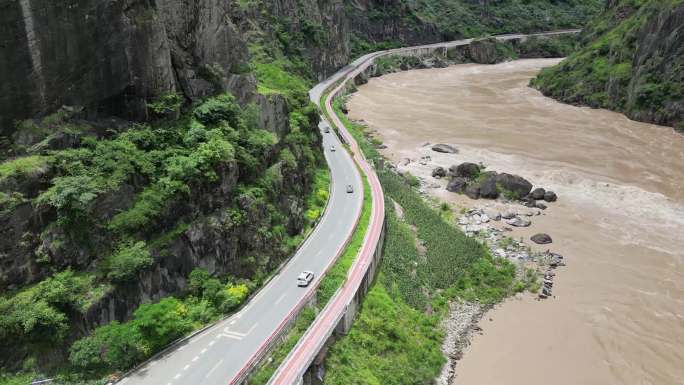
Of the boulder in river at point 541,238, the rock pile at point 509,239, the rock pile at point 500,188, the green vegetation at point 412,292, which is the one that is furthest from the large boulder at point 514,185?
the boulder in river at point 541,238

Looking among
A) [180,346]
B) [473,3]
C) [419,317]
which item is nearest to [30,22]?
[180,346]

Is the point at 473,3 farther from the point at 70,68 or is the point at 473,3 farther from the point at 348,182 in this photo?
the point at 70,68

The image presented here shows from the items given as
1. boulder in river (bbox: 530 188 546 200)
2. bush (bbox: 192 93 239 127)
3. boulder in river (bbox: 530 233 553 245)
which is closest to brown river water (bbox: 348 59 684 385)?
boulder in river (bbox: 530 233 553 245)

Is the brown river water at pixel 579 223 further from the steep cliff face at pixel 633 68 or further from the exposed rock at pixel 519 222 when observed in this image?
the steep cliff face at pixel 633 68

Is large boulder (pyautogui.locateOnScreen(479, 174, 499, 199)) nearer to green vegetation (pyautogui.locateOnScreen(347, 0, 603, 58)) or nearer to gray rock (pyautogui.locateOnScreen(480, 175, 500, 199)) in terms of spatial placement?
gray rock (pyautogui.locateOnScreen(480, 175, 500, 199))

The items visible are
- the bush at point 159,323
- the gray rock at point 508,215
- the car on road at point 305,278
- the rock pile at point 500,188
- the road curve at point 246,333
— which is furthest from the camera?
the rock pile at point 500,188

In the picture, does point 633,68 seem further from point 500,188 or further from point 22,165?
point 22,165
